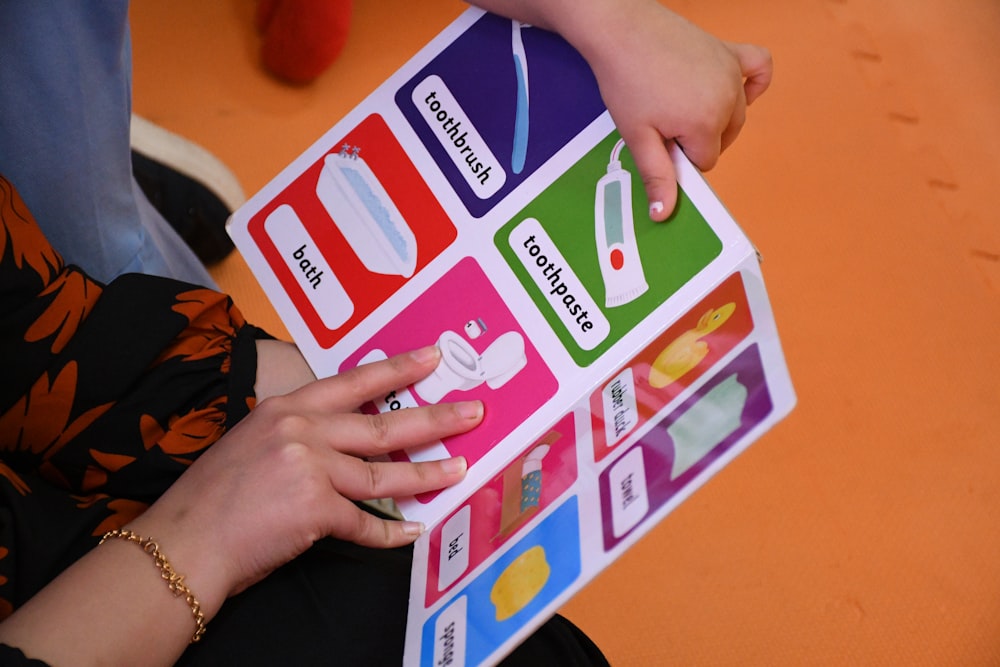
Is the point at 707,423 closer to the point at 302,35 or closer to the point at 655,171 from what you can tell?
the point at 655,171

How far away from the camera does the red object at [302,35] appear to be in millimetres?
1055

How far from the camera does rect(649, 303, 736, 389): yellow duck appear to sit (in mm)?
408

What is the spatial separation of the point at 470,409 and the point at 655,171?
0.54 feet

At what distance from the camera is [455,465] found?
18.4 inches

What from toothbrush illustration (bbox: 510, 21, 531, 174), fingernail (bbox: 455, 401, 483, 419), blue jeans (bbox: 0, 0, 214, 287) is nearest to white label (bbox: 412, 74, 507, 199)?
toothbrush illustration (bbox: 510, 21, 531, 174)

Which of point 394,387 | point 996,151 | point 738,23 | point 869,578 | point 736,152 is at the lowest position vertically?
point 869,578

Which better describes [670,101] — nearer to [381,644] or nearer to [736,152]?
[381,644]

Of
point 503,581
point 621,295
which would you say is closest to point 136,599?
point 503,581

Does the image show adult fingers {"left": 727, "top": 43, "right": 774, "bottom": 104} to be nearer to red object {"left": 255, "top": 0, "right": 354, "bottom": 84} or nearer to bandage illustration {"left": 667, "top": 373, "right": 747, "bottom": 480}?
bandage illustration {"left": 667, "top": 373, "right": 747, "bottom": 480}

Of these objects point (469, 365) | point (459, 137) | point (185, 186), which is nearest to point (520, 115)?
point (459, 137)

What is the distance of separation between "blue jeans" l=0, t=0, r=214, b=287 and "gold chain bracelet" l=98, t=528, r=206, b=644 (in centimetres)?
29

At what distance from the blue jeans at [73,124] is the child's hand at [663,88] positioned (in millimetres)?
342

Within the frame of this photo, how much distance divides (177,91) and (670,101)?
87cm

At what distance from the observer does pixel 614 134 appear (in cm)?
46
